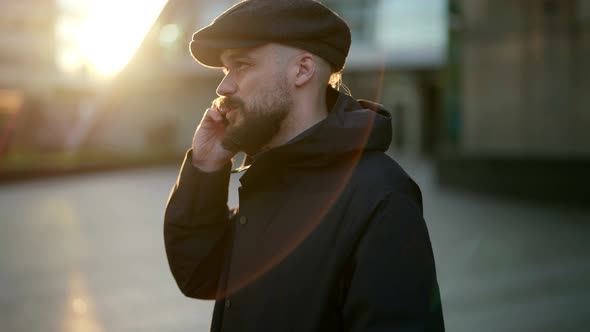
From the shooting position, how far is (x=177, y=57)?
36375 millimetres

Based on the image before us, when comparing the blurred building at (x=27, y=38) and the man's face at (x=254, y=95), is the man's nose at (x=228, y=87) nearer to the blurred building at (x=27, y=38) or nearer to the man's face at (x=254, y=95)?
the man's face at (x=254, y=95)

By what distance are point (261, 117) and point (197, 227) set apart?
0.48 meters

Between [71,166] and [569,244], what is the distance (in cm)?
1571

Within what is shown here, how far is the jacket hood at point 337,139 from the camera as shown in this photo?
1.70m

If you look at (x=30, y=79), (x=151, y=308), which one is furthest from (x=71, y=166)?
(x=30, y=79)

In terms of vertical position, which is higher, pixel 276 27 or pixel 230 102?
pixel 276 27

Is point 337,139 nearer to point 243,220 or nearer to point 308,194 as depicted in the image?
point 308,194

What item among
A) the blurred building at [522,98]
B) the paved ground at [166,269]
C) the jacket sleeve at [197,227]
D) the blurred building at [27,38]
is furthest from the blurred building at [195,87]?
the jacket sleeve at [197,227]

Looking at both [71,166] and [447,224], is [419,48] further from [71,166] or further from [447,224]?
[447,224]

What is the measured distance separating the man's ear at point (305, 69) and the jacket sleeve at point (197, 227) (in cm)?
44

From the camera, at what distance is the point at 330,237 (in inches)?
64.3

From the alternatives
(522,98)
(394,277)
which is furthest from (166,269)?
(522,98)

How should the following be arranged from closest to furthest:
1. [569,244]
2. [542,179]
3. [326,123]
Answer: [326,123] → [569,244] → [542,179]

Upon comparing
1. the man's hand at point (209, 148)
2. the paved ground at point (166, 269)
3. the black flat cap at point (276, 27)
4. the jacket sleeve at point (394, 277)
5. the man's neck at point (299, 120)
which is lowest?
the paved ground at point (166, 269)
